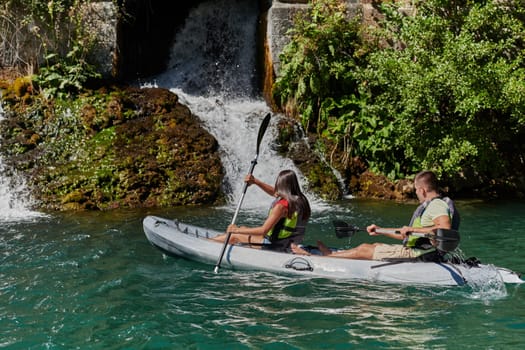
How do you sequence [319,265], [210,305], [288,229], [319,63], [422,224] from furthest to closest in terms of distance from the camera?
[319,63], [288,229], [319,265], [422,224], [210,305]

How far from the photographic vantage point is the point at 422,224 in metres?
6.56

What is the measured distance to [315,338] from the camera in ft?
17.3

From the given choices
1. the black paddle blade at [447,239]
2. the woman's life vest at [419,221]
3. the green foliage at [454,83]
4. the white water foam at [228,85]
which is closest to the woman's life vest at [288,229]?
the woman's life vest at [419,221]

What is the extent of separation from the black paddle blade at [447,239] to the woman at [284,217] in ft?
4.97

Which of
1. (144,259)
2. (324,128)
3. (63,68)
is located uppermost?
(63,68)

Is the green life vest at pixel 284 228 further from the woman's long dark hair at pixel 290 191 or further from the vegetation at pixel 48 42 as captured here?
the vegetation at pixel 48 42

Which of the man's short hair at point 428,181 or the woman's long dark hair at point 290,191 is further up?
the man's short hair at point 428,181

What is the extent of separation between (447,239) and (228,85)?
887 cm

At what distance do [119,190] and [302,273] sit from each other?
4.87 meters

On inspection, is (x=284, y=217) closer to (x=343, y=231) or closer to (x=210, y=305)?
(x=343, y=231)

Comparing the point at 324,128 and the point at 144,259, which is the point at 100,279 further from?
the point at 324,128

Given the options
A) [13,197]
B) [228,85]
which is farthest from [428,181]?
[228,85]

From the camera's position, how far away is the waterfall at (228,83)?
473 inches

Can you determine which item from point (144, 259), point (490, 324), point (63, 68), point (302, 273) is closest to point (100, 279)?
point (144, 259)
